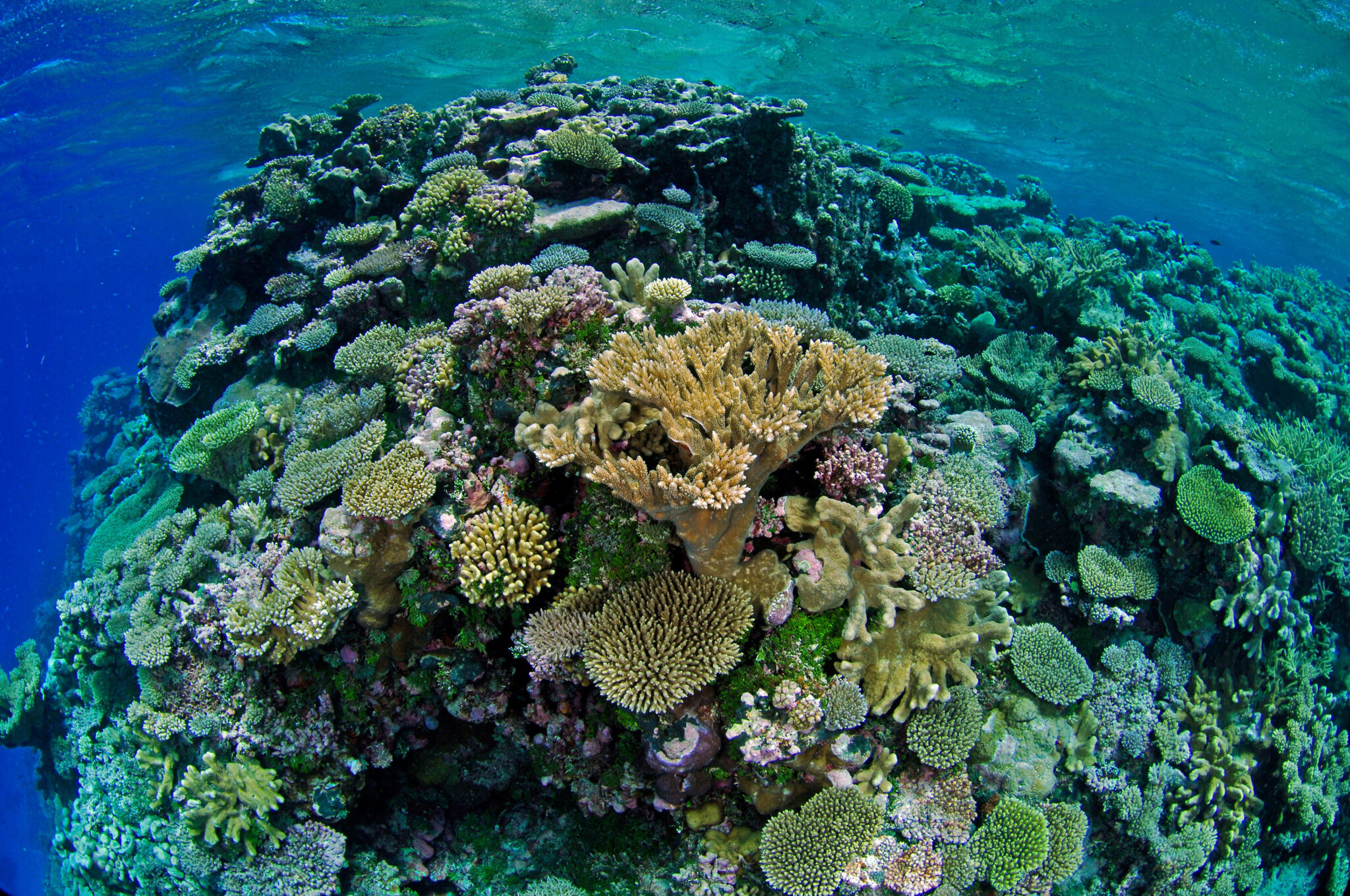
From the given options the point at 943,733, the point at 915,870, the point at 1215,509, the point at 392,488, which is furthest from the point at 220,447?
the point at 1215,509

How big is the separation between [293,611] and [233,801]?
2408mm

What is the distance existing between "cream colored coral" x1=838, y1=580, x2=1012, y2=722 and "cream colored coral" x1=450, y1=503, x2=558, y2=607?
7.97 feet

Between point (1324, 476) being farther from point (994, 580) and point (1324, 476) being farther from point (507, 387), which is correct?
point (507, 387)

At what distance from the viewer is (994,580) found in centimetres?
470

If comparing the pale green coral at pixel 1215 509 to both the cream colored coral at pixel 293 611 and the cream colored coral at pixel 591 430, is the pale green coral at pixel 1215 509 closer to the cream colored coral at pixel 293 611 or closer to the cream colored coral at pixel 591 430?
the cream colored coral at pixel 591 430

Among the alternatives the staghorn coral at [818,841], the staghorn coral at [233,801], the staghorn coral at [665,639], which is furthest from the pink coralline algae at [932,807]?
the staghorn coral at [233,801]

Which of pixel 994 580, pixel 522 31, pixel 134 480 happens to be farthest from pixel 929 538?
pixel 522 31

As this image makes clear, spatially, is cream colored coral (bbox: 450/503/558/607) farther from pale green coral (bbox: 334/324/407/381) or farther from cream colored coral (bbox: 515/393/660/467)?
pale green coral (bbox: 334/324/407/381)

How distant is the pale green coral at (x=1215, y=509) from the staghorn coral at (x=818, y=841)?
492 cm

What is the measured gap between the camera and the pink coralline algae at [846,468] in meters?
4.39

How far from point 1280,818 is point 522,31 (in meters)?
31.7

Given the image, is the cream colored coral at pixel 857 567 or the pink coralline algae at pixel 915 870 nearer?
the cream colored coral at pixel 857 567

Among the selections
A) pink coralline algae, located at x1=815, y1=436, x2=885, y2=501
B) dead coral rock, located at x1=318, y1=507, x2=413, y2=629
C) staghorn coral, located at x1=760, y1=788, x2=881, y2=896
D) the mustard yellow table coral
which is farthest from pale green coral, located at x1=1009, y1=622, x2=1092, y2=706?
dead coral rock, located at x1=318, y1=507, x2=413, y2=629

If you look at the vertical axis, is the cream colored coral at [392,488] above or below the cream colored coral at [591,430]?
below
